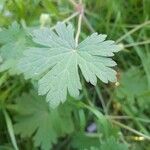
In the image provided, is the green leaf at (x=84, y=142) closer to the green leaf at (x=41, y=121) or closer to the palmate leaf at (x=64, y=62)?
the green leaf at (x=41, y=121)

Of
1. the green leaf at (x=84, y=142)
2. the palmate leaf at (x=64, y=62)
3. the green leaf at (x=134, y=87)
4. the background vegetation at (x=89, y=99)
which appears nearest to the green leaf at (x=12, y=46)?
the background vegetation at (x=89, y=99)

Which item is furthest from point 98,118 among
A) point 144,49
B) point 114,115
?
point 144,49

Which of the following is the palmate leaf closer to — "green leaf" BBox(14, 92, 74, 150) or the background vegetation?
the background vegetation

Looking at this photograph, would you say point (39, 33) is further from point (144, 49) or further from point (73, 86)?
point (144, 49)

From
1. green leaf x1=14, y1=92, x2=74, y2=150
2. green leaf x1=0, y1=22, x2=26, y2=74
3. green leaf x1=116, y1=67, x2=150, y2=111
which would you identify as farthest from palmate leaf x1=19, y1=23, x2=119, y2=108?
green leaf x1=116, y1=67, x2=150, y2=111

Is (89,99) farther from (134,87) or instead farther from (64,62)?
(64,62)

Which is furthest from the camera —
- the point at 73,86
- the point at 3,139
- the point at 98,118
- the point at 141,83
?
the point at 141,83
